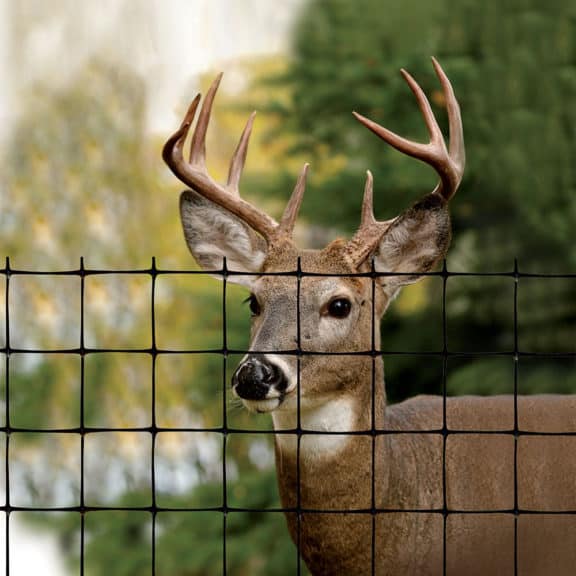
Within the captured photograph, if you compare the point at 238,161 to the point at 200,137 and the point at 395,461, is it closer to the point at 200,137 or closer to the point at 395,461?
the point at 200,137

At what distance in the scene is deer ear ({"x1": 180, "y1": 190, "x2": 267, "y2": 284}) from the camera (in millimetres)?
4480

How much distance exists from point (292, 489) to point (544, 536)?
0.77m

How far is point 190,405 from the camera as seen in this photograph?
443 inches

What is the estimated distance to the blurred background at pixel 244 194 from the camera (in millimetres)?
9156

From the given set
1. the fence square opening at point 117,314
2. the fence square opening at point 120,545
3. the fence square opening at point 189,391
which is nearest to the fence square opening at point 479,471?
the fence square opening at point 189,391

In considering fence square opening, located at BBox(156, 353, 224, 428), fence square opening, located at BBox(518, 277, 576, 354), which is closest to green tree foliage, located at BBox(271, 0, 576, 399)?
fence square opening, located at BBox(518, 277, 576, 354)

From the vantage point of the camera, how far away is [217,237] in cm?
461

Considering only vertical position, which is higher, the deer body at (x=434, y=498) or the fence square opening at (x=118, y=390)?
the deer body at (x=434, y=498)

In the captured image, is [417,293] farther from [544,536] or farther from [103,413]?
[544,536]

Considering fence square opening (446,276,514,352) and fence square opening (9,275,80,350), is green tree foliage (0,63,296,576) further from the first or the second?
fence square opening (446,276,514,352)

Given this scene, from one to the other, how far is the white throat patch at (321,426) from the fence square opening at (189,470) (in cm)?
577

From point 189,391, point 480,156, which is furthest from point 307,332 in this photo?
point 189,391

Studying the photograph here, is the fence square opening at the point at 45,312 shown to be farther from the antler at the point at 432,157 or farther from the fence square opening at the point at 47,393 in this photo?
the antler at the point at 432,157

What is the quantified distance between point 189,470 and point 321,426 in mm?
7245
